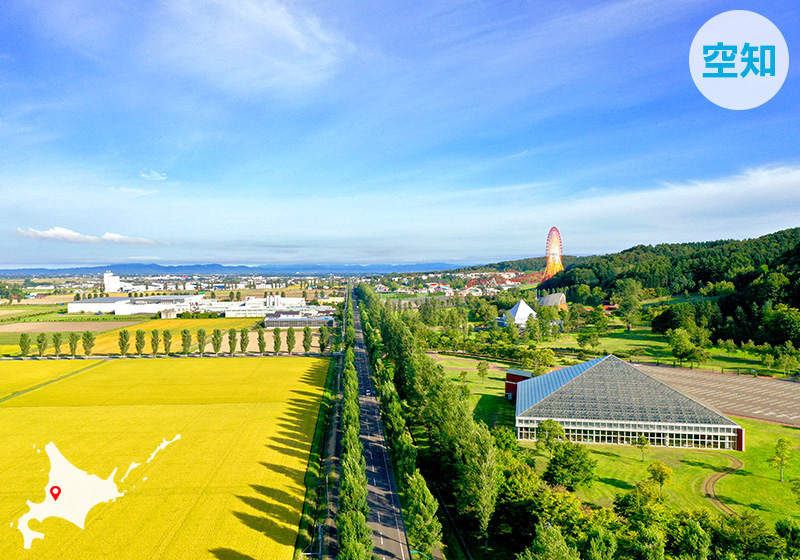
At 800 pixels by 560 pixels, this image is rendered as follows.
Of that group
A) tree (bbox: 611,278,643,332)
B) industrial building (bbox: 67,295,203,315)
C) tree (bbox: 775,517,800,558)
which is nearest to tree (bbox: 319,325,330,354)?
tree (bbox: 775,517,800,558)

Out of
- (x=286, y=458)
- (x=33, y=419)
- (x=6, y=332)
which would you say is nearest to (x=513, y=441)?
(x=286, y=458)

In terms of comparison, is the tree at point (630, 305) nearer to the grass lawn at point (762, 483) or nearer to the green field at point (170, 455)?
the grass lawn at point (762, 483)

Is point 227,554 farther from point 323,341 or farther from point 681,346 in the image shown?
point 681,346

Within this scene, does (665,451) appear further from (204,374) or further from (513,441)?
(204,374)

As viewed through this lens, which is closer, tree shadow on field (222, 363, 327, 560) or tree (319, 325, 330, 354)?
tree shadow on field (222, 363, 327, 560)

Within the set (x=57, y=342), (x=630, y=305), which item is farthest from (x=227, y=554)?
(x=630, y=305)

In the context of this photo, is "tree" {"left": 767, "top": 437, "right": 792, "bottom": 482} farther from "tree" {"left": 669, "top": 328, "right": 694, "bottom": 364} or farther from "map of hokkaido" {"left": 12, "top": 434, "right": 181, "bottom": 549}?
"map of hokkaido" {"left": 12, "top": 434, "right": 181, "bottom": 549}

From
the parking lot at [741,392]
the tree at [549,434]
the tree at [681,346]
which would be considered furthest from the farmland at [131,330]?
the tree at [681,346]
